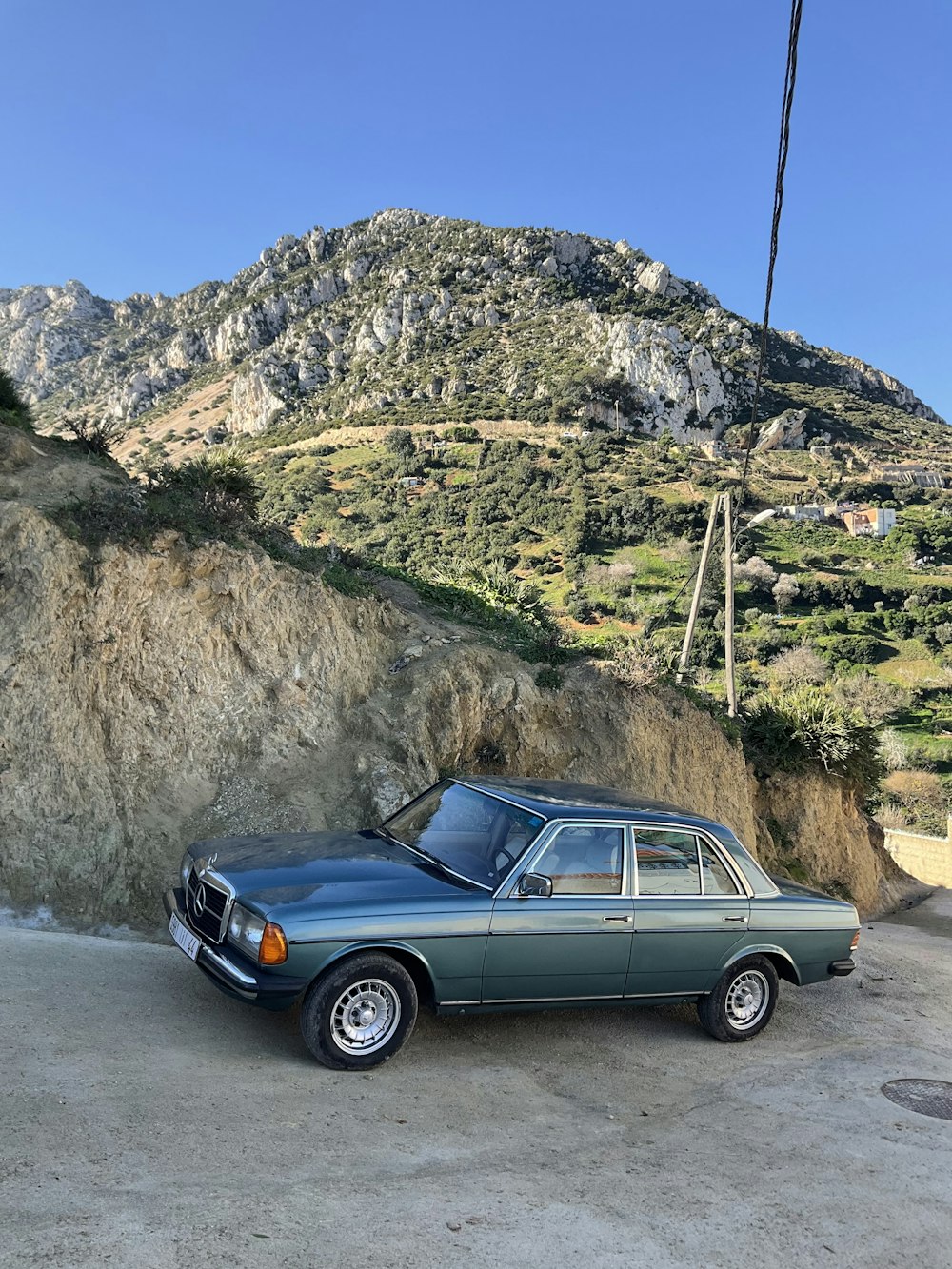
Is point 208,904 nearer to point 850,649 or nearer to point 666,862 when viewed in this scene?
point 666,862

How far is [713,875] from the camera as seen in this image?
6.55 metres

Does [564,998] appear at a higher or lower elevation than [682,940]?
lower

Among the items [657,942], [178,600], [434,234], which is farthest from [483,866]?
[434,234]

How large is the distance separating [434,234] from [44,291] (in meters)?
56.2

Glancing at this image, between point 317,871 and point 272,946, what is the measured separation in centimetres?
64

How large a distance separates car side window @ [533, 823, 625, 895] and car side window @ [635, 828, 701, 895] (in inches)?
7.4

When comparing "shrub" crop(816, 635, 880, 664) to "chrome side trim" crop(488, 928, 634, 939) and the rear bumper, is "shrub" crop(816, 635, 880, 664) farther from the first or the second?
"chrome side trim" crop(488, 928, 634, 939)

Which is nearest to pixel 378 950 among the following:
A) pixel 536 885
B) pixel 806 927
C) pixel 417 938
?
pixel 417 938

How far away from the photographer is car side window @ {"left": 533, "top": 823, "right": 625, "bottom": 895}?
19.2ft

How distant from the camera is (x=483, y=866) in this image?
230 inches

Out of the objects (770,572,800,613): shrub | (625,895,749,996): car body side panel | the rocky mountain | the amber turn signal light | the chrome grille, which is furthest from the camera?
the rocky mountain

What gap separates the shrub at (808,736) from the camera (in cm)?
1644

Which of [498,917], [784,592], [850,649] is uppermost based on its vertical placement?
[784,592]

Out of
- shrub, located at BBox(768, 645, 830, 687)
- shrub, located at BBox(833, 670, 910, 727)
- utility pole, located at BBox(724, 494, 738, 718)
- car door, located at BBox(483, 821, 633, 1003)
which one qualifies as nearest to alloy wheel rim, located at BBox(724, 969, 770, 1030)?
car door, located at BBox(483, 821, 633, 1003)
